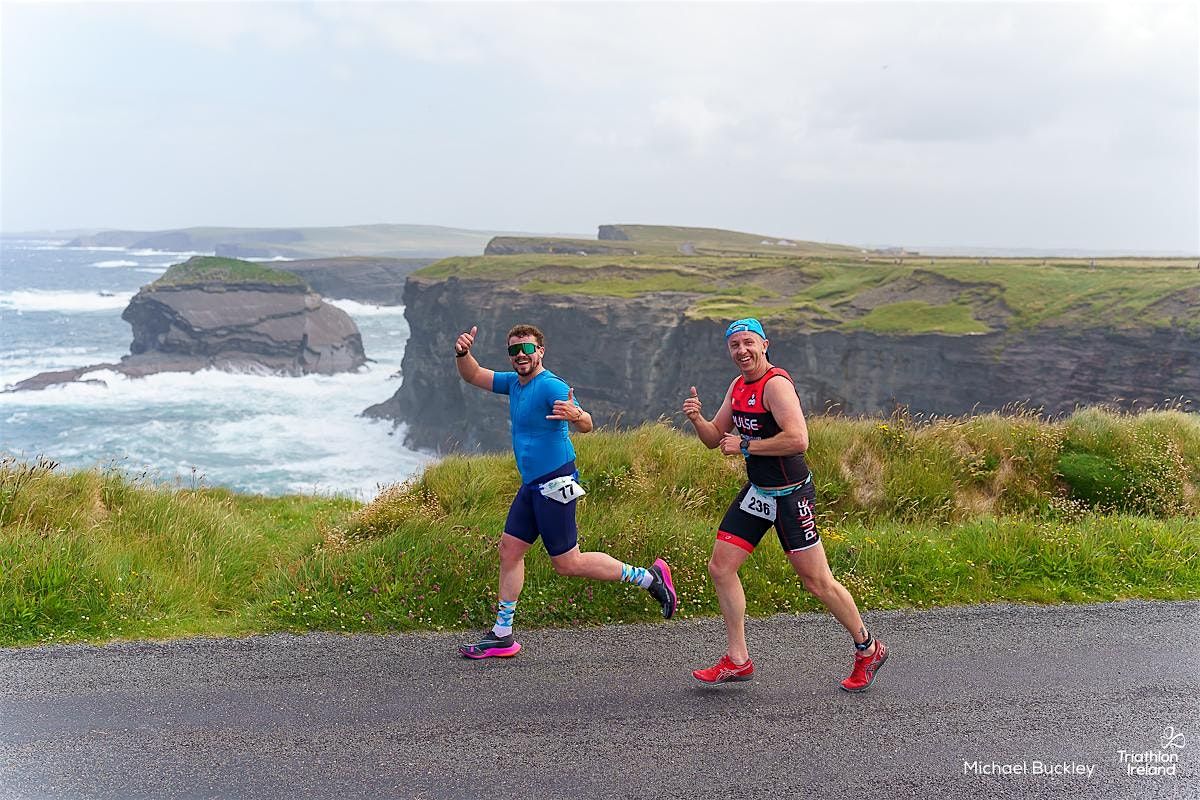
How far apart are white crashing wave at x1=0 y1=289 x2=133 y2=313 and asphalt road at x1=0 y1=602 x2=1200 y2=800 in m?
181

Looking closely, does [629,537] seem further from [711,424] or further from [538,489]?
[711,424]

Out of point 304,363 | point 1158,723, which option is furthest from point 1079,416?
point 304,363

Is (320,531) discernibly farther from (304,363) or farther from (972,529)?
(304,363)

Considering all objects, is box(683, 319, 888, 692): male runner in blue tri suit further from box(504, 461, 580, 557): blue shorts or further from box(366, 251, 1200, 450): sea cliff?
box(366, 251, 1200, 450): sea cliff

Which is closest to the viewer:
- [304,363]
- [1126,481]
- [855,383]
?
[1126,481]

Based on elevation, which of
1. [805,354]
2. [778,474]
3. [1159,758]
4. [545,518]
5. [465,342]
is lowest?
[805,354]

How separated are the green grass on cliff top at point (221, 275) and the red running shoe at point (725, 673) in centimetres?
11865

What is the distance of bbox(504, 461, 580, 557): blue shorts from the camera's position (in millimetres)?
5867

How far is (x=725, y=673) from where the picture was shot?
17.9 ft

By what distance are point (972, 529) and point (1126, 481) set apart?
308 centimetres

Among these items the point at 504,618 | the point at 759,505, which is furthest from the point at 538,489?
the point at 759,505

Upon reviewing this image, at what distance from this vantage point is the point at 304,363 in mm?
107625

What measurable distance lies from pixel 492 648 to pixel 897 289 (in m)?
65.8

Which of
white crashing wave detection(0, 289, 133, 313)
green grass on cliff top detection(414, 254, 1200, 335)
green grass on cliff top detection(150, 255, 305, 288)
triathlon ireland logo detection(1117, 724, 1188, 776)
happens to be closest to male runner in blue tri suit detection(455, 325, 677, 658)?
triathlon ireland logo detection(1117, 724, 1188, 776)
